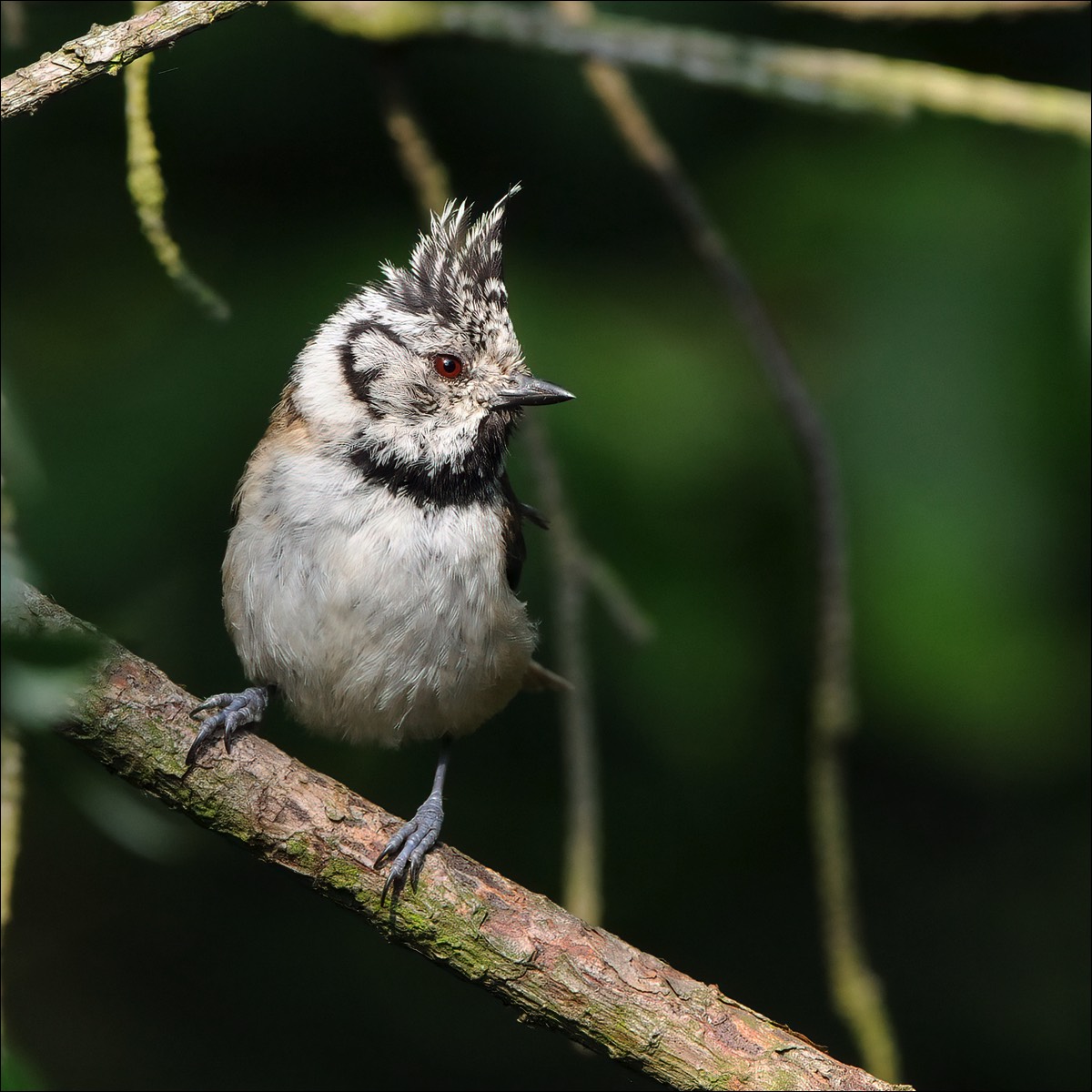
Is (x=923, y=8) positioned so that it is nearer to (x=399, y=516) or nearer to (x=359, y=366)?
(x=359, y=366)

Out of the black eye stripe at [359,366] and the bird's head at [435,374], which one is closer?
the bird's head at [435,374]

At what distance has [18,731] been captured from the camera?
1310mm

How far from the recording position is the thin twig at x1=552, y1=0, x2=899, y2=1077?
364 cm

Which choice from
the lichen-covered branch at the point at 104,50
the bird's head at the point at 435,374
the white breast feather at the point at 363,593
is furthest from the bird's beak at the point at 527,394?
the lichen-covered branch at the point at 104,50

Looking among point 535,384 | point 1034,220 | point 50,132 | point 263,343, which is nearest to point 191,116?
point 50,132

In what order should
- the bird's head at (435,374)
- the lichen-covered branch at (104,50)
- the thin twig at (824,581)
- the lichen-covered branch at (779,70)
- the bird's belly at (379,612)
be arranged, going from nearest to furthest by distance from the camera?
1. the lichen-covered branch at (104,50)
2. the lichen-covered branch at (779,70)
3. the thin twig at (824,581)
4. the bird's belly at (379,612)
5. the bird's head at (435,374)

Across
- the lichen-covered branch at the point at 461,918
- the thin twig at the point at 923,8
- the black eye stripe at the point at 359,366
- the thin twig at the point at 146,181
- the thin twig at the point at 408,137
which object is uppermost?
the thin twig at the point at 923,8

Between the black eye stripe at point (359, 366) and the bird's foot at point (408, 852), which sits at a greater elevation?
the black eye stripe at point (359, 366)

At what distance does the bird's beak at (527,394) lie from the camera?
13.1 feet

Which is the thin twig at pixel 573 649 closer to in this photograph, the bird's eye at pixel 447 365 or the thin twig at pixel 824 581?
the bird's eye at pixel 447 365

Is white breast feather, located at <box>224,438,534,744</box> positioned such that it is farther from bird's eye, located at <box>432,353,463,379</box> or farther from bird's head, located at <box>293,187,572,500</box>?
bird's eye, located at <box>432,353,463,379</box>

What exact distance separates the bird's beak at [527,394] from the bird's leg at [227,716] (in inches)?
47.7

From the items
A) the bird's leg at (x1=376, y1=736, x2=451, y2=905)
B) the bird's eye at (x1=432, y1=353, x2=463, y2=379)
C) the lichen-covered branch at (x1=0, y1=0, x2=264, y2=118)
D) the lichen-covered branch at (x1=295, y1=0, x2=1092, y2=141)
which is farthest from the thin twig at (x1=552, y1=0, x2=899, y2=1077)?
the lichen-covered branch at (x1=0, y1=0, x2=264, y2=118)

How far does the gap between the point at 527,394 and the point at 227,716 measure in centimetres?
154
